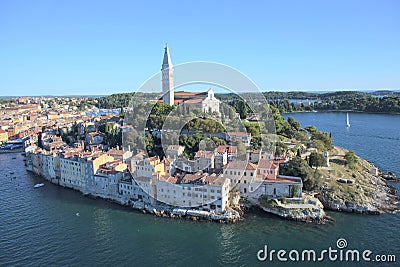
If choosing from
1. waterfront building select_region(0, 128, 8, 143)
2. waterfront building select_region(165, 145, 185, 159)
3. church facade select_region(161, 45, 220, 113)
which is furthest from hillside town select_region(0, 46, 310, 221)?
waterfront building select_region(0, 128, 8, 143)

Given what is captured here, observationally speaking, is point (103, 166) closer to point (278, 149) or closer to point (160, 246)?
point (160, 246)

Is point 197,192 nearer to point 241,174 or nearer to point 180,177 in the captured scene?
point 180,177

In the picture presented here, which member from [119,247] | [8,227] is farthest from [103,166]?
[119,247]

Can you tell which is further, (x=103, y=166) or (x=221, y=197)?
(x=103, y=166)

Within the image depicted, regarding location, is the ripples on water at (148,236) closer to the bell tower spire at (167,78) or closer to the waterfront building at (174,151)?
the waterfront building at (174,151)

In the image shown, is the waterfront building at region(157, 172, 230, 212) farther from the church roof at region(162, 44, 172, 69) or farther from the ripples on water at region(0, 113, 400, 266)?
the church roof at region(162, 44, 172, 69)

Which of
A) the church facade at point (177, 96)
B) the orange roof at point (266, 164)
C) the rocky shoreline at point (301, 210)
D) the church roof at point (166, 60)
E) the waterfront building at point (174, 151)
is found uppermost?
the church roof at point (166, 60)

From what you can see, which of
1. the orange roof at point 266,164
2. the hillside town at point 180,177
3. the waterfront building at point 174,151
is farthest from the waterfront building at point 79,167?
the orange roof at point 266,164
